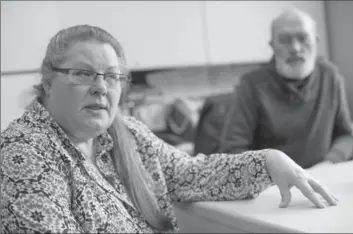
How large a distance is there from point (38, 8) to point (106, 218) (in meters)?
1.67

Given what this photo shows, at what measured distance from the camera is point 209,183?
1.09 metres

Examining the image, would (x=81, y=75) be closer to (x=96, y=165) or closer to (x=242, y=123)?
(x=96, y=165)

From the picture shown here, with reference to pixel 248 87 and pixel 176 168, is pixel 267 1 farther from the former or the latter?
pixel 176 168

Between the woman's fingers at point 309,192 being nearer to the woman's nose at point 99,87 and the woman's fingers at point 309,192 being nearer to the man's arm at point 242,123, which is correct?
the woman's nose at point 99,87

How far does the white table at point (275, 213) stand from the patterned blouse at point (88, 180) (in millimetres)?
43

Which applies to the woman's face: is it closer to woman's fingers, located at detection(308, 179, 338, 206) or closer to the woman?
the woman

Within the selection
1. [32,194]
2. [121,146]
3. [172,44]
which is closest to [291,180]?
[121,146]

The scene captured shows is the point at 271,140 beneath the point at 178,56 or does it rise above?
beneath

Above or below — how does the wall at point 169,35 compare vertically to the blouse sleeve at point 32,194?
above

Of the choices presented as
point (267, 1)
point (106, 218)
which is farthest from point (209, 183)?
point (267, 1)

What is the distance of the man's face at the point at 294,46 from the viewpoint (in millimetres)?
1637

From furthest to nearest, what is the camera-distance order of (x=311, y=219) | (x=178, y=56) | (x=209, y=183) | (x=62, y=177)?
(x=178, y=56), (x=209, y=183), (x=62, y=177), (x=311, y=219)

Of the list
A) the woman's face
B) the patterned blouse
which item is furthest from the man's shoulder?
the woman's face

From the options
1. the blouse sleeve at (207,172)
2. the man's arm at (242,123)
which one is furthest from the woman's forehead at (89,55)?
the man's arm at (242,123)
